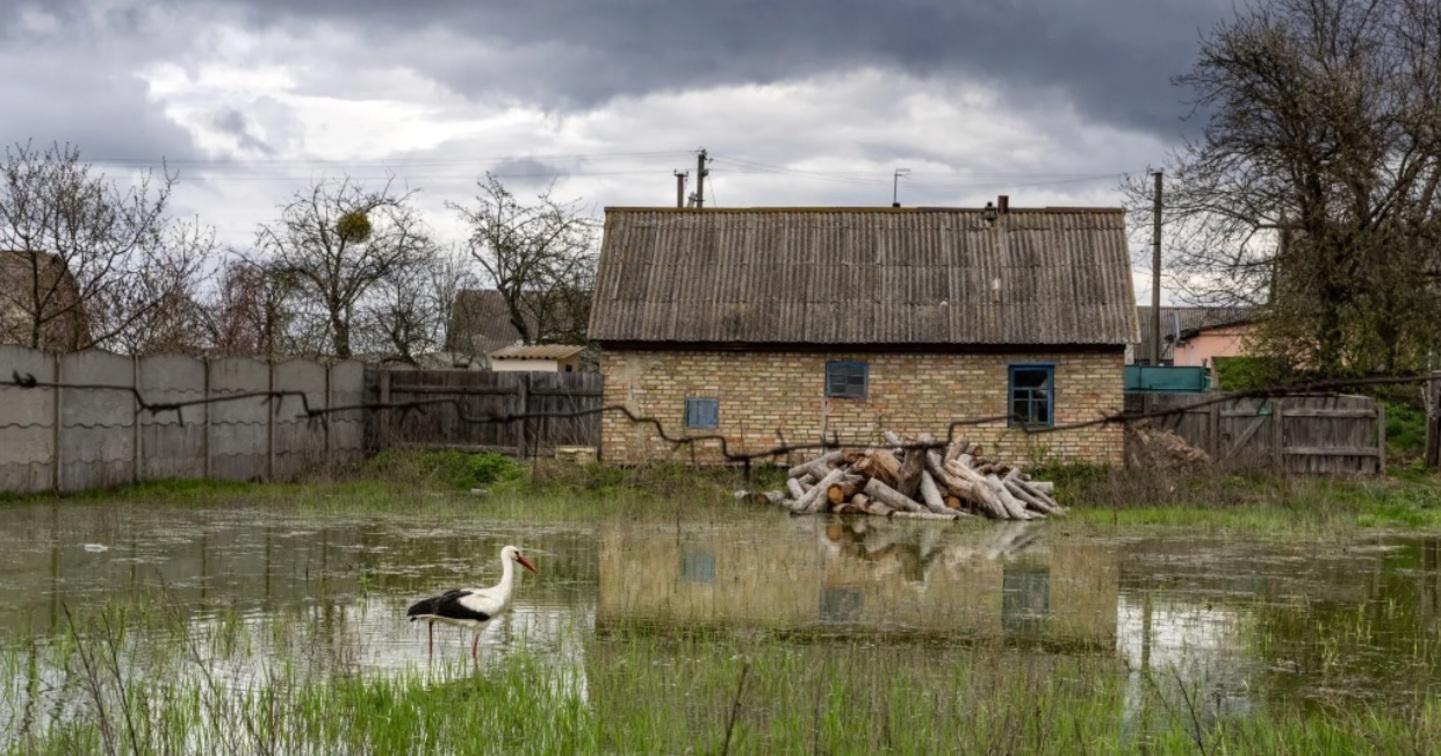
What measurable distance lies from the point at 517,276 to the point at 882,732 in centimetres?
4079

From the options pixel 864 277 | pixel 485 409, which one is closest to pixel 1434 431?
pixel 864 277

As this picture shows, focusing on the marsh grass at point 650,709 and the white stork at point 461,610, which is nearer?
the marsh grass at point 650,709

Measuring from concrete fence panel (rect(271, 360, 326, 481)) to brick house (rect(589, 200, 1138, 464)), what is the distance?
507 cm

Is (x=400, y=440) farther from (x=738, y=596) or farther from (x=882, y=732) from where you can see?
(x=882, y=732)

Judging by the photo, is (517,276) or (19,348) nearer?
(19,348)

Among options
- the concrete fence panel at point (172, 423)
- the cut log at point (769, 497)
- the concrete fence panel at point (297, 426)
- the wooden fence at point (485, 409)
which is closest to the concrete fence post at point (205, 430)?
the concrete fence panel at point (172, 423)

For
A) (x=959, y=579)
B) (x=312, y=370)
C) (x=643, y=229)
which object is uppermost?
(x=643, y=229)

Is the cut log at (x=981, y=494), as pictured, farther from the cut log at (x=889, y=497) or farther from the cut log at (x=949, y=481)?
the cut log at (x=889, y=497)

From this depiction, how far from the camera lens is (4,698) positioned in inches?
352

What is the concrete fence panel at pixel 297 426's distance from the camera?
26.6 metres

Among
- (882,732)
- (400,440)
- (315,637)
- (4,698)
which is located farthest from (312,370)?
(882,732)

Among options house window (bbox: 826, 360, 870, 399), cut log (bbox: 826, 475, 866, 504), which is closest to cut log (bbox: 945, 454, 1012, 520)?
cut log (bbox: 826, 475, 866, 504)

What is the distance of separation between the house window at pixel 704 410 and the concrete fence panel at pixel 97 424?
10.3 m

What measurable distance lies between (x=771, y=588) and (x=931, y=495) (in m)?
9.74
